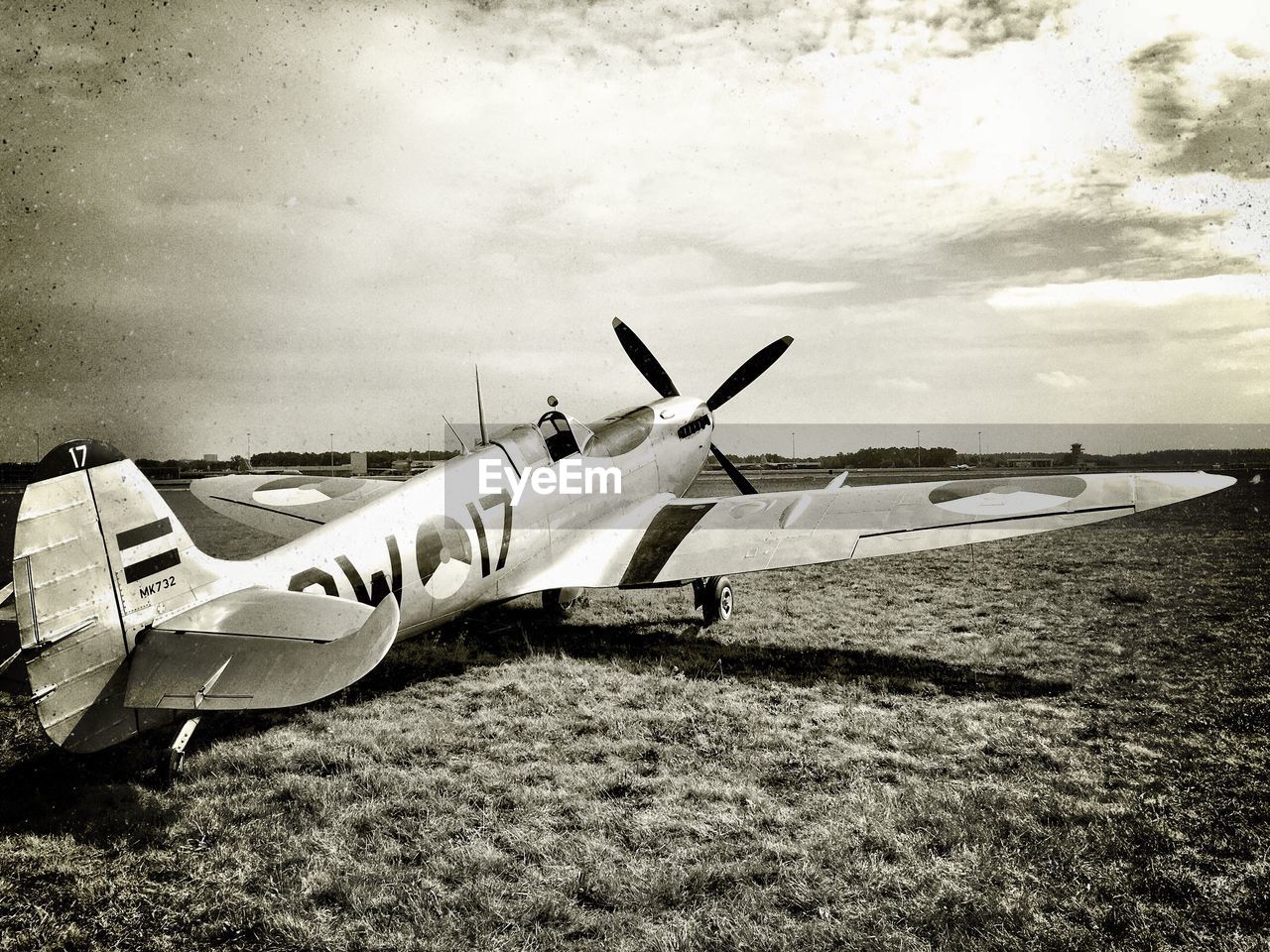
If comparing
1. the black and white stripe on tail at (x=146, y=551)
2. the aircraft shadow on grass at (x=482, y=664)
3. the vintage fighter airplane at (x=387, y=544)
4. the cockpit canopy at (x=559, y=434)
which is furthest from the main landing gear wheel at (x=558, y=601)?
the black and white stripe on tail at (x=146, y=551)

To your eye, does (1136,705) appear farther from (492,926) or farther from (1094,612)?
(492,926)

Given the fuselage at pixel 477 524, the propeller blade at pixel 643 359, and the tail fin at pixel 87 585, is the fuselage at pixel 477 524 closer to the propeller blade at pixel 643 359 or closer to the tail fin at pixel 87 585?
the tail fin at pixel 87 585

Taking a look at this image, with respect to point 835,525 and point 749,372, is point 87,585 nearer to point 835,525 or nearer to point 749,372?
point 835,525

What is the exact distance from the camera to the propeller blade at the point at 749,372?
12.1m

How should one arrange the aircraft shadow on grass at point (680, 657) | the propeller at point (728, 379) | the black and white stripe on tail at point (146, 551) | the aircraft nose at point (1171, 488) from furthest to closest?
the propeller at point (728, 379) < the aircraft nose at point (1171, 488) < the aircraft shadow on grass at point (680, 657) < the black and white stripe on tail at point (146, 551)

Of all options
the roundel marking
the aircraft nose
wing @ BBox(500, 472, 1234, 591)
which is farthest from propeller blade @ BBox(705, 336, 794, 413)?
the aircraft nose

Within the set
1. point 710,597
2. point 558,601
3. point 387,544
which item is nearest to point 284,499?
point 558,601

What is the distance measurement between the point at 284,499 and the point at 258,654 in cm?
712

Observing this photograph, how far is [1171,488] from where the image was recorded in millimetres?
6301

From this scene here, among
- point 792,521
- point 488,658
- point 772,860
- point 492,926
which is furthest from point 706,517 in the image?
point 492,926

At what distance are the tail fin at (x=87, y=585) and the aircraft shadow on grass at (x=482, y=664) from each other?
0.53 m

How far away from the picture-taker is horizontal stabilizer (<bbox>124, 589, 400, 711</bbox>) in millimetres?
3561

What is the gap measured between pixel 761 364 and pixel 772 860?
982 cm

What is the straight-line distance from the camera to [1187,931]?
2811 millimetres
